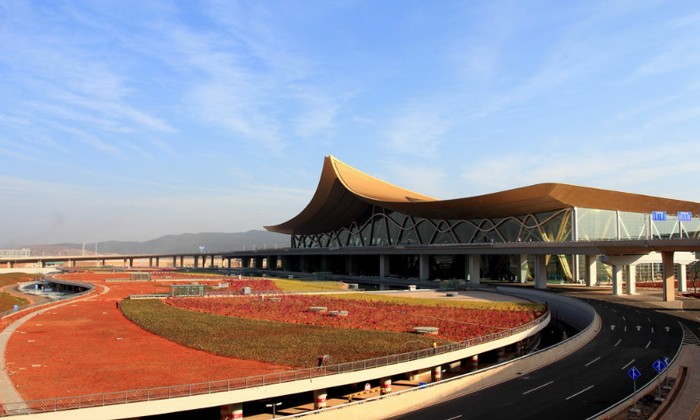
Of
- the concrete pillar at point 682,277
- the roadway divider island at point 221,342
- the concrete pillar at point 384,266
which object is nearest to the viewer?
the roadway divider island at point 221,342

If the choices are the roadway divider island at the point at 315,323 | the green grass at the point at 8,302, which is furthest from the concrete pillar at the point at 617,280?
the green grass at the point at 8,302

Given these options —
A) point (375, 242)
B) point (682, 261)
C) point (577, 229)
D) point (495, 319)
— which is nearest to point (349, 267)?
point (375, 242)

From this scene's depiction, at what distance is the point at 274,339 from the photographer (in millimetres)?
23297

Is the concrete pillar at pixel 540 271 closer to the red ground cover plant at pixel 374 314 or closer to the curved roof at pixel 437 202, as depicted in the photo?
the curved roof at pixel 437 202

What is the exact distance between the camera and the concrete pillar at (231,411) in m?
14.9

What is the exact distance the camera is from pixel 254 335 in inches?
965

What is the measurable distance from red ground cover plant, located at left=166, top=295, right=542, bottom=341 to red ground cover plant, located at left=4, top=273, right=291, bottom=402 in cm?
951

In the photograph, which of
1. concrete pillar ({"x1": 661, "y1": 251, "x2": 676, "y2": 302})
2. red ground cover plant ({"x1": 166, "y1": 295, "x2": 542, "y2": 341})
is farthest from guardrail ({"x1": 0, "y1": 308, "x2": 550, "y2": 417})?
concrete pillar ({"x1": 661, "y1": 251, "x2": 676, "y2": 302})

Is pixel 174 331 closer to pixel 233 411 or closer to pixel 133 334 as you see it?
pixel 133 334

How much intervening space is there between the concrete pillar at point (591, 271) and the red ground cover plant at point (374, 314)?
25.0 m

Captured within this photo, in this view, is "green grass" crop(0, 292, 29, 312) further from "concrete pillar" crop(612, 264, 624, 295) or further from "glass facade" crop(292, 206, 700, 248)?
"concrete pillar" crop(612, 264, 624, 295)

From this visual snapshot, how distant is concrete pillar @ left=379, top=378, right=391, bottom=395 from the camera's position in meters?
17.9

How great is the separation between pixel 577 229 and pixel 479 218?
14.7m

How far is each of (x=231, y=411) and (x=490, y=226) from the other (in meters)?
53.5
